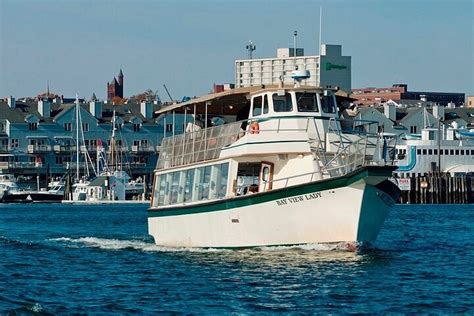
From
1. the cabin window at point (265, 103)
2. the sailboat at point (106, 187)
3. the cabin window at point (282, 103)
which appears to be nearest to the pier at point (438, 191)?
the sailboat at point (106, 187)

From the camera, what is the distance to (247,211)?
4259 centimetres

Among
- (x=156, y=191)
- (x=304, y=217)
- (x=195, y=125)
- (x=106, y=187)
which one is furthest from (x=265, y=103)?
Answer: (x=106, y=187)

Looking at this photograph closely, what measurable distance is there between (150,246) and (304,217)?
35.0 ft

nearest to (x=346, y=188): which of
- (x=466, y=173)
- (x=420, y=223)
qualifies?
(x=420, y=223)

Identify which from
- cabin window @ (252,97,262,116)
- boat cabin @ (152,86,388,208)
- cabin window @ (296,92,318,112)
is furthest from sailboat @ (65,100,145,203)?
cabin window @ (296,92,318,112)

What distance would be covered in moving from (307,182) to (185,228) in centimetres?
694

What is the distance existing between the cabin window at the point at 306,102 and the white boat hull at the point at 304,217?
423 cm

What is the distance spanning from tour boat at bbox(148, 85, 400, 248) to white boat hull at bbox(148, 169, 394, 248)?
3 centimetres

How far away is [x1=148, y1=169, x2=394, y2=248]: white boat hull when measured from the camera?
41.0 m

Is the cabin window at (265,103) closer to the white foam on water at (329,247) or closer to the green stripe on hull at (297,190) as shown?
the green stripe on hull at (297,190)

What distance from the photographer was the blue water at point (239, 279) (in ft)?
105

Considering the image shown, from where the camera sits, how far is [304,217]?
4156cm

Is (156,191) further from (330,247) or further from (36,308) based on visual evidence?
(36,308)

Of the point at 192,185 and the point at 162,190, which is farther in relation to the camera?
the point at 162,190
